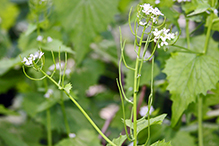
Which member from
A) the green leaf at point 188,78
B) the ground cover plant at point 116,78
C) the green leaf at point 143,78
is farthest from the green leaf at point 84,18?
the green leaf at point 188,78

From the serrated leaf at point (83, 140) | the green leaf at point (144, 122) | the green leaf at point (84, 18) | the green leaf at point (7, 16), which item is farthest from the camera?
the green leaf at point (7, 16)

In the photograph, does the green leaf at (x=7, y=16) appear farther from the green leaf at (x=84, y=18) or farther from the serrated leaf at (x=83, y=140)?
the serrated leaf at (x=83, y=140)

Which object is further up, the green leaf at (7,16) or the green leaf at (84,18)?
the green leaf at (7,16)

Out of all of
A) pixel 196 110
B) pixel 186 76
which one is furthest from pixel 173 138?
pixel 186 76

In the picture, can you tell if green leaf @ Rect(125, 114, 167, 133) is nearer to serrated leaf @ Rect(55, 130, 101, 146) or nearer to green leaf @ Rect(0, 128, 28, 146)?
serrated leaf @ Rect(55, 130, 101, 146)

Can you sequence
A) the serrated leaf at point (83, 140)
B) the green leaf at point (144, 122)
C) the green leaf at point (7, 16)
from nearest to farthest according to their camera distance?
the green leaf at point (144, 122)
the serrated leaf at point (83, 140)
the green leaf at point (7, 16)

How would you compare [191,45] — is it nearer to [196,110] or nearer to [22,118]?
[196,110]

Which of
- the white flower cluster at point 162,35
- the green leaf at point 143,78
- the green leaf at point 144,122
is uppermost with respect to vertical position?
the white flower cluster at point 162,35

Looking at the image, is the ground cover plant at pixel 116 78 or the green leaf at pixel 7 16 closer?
the ground cover plant at pixel 116 78

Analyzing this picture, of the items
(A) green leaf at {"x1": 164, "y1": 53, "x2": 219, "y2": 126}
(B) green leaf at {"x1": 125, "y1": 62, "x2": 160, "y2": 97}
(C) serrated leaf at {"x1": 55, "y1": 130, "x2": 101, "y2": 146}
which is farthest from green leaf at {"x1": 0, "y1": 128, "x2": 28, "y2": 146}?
(A) green leaf at {"x1": 164, "y1": 53, "x2": 219, "y2": 126}

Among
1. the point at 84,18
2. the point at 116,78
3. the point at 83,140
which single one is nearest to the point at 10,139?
the point at 83,140
